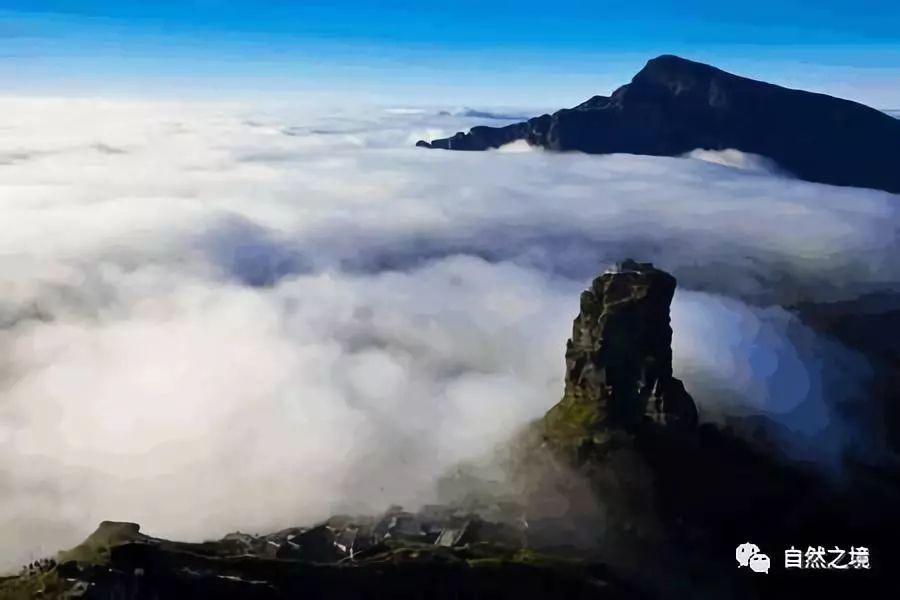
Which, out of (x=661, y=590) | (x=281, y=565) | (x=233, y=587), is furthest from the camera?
(x=661, y=590)

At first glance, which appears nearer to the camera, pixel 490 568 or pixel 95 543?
pixel 95 543

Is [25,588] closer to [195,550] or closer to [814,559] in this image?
[195,550]

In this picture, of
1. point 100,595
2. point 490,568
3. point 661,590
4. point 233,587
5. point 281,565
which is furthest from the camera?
point 661,590

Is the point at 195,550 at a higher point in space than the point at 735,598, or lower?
higher

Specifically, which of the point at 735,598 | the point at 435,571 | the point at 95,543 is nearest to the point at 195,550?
the point at 95,543

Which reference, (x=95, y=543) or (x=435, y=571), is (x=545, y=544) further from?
(x=95, y=543)

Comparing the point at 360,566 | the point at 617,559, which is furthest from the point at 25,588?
the point at 617,559

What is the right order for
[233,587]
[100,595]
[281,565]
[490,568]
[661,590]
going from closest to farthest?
[100,595], [233,587], [281,565], [490,568], [661,590]

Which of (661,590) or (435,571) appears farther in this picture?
(661,590)

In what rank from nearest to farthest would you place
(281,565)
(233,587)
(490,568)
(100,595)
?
(100,595) → (233,587) → (281,565) → (490,568)
